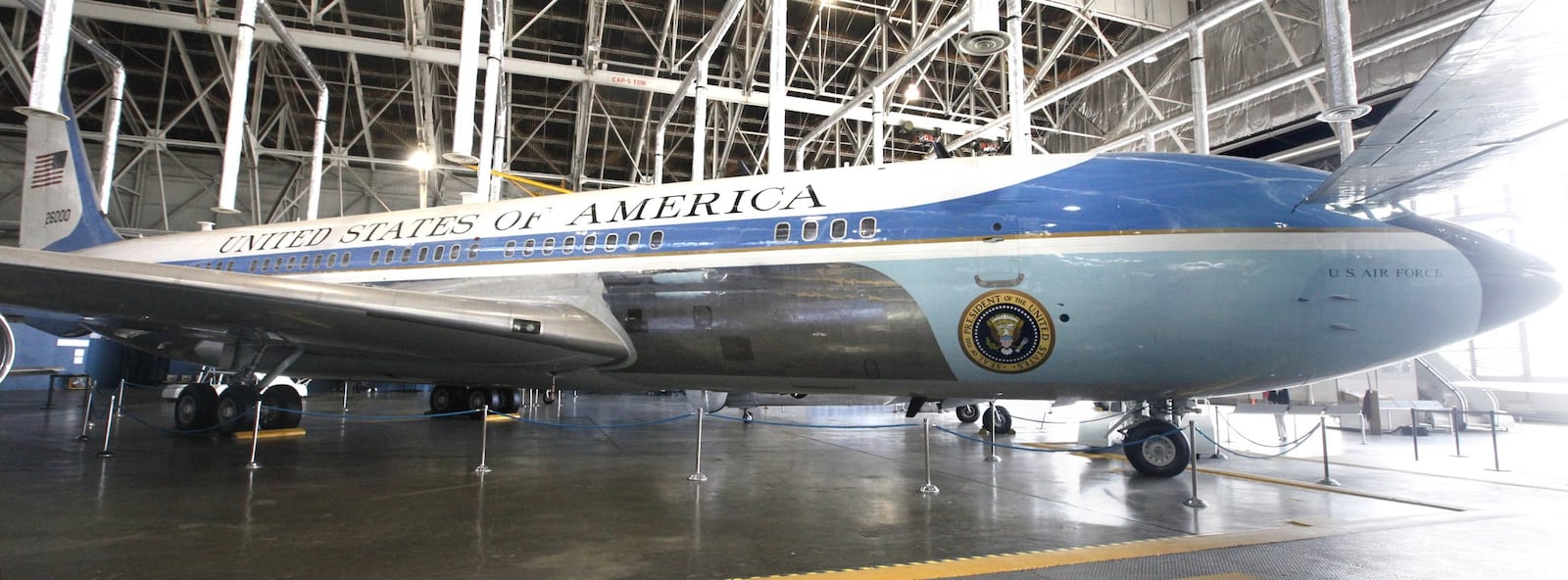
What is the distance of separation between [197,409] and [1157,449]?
13.7 m

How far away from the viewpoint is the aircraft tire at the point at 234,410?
10049 millimetres

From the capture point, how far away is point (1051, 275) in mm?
6109

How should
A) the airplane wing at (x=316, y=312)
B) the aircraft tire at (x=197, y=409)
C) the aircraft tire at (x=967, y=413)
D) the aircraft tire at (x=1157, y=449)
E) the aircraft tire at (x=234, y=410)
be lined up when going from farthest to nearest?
1. the aircraft tire at (x=967, y=413)
2. the aircraft tire at (x=197, y=409)
3. the aircraft tire at (x=234, y=410)
4. the aircraft tire at (x=1157, y=449)
5. the airplane wing at (x=316, y=312)

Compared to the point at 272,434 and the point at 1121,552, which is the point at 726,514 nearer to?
the point at 1121,552

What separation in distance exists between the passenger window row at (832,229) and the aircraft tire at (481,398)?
1047 cm

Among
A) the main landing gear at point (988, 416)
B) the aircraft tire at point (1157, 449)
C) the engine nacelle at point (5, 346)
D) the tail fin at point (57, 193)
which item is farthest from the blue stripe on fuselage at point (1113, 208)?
the tail fin at point (57, 193)

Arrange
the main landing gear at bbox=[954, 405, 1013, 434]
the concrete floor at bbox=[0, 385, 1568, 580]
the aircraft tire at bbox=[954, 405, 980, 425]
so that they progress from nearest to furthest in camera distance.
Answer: the concrete floor at bbox=[0, 385, 1568, 580], the main landing gear at bbox=[954, 405, 1013, 434], the aircraft tire at bbox=[954, 405, 980, 425]

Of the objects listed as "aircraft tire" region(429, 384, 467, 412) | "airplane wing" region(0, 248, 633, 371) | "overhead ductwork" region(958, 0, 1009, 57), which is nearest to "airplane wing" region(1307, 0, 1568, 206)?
"overhead ductwork" region(958, 0, 1009, 57)

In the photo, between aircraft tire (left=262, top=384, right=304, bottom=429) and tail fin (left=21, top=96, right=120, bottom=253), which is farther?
tail fin (left=21, top=96, right=120, bottom=253)

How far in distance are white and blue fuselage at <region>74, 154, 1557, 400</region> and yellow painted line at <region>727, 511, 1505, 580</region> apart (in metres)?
1.32

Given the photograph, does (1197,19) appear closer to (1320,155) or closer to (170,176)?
(1320,155)

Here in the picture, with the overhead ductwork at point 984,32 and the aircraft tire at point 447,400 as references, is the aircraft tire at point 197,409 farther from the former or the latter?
the overhead ductwork at point 984,32

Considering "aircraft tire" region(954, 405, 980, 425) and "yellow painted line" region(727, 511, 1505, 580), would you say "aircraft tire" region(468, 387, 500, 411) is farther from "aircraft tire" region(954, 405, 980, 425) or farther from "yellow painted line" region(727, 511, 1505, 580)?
"yellow painted line" region(727, 511, 1505, 580)

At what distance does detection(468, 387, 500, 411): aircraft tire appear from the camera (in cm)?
1494
